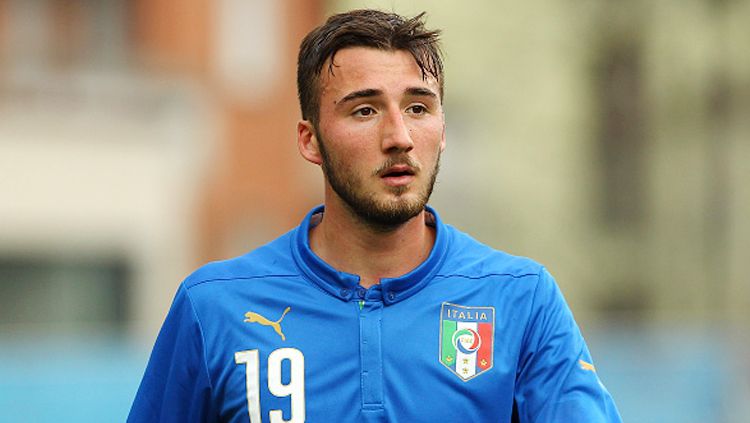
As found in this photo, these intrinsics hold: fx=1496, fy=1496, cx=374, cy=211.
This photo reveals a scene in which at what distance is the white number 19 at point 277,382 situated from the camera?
11.9 ft

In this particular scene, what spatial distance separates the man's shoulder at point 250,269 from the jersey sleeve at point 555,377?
2.11 ft

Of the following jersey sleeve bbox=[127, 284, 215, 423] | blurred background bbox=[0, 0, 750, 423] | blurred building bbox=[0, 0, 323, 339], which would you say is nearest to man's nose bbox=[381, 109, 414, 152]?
jersey sleeve bbox=[127, 284, 215, 423]

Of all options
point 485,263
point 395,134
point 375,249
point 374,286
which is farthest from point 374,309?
point 395,134

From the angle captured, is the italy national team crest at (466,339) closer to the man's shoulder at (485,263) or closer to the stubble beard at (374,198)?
the man's shoulder at (485,263)

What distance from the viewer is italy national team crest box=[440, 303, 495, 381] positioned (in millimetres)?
3645

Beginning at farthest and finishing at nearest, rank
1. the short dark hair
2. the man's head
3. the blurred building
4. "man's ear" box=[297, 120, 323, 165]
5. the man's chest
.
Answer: the blurred building, "man's ear" box=[297, 120, 323, 165], the short dark hair, the man's head, the man's chest

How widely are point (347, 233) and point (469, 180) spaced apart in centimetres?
2411

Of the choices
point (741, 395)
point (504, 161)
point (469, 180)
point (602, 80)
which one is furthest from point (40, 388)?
point (602, 80)

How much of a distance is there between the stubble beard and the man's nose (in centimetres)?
3

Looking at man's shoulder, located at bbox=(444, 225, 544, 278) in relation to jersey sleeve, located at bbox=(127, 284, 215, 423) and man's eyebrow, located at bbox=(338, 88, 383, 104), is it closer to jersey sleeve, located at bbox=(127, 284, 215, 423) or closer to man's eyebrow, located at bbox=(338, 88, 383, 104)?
man's eyebrow, located at bbox=(338, 88, 383, 104)

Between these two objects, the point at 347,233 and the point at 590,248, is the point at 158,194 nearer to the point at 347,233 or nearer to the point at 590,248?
the point at 590,248

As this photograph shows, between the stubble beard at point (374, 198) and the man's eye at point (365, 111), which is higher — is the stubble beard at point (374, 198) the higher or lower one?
the lower one

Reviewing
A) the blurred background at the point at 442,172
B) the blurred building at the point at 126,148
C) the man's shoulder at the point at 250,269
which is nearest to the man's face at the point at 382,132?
the man's shoulder at the point at 250,269

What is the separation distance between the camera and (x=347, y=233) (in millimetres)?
3918
